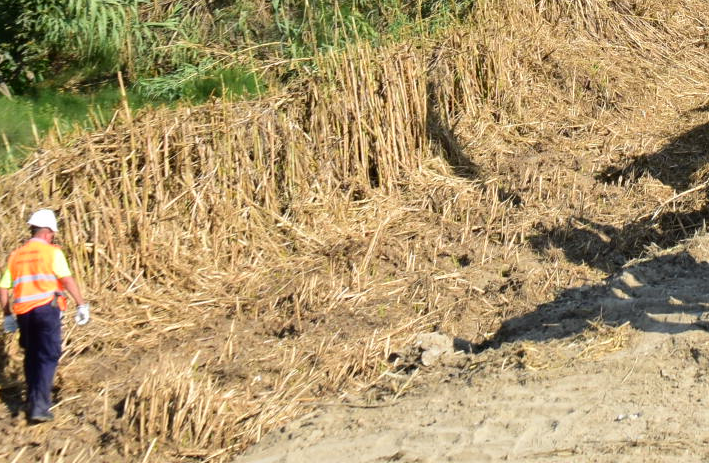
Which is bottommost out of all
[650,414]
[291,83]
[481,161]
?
[650,414]

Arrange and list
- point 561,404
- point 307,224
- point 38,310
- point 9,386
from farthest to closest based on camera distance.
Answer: point 307,224
point 9,386
point 38,310
point 561,404

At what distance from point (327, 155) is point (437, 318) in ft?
7.54

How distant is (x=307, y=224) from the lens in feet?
26.2

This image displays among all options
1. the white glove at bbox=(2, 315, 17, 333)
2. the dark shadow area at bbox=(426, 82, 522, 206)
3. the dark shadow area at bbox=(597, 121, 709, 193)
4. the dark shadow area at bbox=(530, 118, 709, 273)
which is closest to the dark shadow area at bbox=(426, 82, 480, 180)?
the dark shadow area at bbox=(426, 82, 522, 206)

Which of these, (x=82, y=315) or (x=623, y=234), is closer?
(x=82, y=315)

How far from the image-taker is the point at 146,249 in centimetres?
720

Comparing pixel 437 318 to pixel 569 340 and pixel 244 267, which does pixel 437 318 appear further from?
pixel 244 267

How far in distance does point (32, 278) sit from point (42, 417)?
0.85 metres

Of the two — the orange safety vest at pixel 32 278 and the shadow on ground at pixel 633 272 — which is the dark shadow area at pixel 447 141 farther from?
the orange safety vest at pixel 32 278

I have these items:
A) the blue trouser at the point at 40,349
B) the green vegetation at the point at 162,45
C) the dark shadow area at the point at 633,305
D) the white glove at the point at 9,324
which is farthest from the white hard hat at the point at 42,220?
the dark shadow area at the point at 633,305

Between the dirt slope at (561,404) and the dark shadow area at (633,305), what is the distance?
0.01 metres

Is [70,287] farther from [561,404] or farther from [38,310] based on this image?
[561,404]

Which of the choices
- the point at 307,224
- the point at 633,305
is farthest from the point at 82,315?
the point at 633,305

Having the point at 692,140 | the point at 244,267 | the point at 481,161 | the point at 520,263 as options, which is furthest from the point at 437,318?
the point at 692,140
